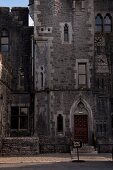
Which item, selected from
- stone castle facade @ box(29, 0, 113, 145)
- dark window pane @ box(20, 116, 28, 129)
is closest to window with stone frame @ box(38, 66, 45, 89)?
stone castle facade @ box(29, 0, 113, 145)

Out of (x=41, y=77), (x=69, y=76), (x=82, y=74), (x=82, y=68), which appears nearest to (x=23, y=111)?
(x=41, y=77)

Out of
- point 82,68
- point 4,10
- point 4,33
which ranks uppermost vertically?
point 4,10

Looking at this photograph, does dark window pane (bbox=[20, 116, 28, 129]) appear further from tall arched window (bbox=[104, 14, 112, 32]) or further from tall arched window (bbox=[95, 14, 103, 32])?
tall arched window (bbox=[104, 14, 112, 32])

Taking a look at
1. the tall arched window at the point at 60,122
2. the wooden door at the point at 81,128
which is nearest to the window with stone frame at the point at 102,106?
the wooden door at the point at 81,128

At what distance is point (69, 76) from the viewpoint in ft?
93.8

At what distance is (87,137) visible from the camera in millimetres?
28297

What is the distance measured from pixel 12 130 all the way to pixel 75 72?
6.64m

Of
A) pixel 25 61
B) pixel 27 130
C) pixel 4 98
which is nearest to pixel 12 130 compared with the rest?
pixel 27 130

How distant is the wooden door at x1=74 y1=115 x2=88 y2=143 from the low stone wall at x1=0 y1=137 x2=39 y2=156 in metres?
3.92

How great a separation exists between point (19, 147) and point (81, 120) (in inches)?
214

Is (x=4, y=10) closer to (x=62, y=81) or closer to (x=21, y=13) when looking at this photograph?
(x=21, y=13)

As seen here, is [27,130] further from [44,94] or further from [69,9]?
[69,9]

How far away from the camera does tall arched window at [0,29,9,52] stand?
1271 inches

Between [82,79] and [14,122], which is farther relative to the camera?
[14,122]
